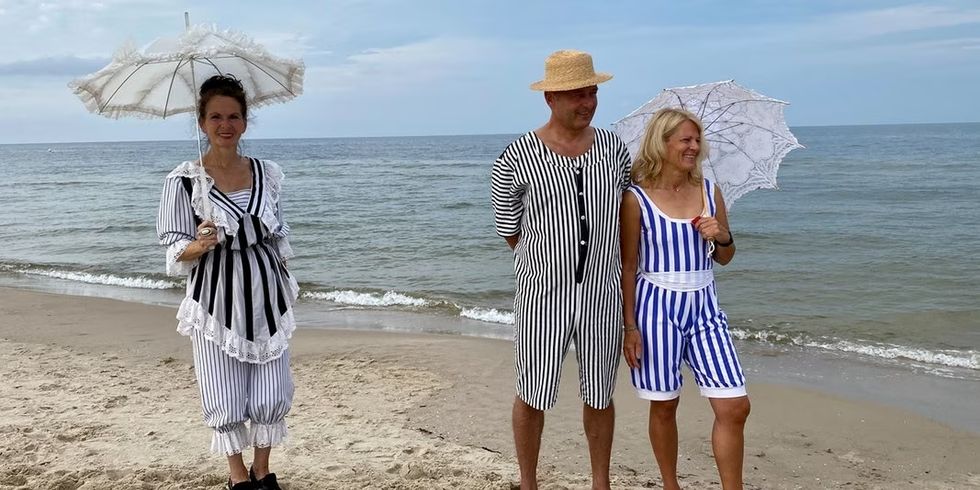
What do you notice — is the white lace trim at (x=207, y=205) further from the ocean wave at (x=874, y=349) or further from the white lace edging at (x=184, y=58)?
the ocean wave at (x=874, y=349)

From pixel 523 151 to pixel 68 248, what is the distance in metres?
15.4

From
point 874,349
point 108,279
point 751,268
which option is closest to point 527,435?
point 874,349

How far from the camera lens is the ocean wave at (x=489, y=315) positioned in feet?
30.7

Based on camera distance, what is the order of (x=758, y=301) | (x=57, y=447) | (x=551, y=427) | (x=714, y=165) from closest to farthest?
(x=714, y=165) → (x=57, y=447) → (x=551, y=427) → (x=758, y=301)

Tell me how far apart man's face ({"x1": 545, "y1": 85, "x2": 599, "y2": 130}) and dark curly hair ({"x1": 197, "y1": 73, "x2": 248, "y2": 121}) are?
134 cm

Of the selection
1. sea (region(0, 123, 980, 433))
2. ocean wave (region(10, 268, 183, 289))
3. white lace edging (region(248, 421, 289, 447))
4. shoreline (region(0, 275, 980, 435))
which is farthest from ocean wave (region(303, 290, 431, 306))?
white lace edging (region(248, 421, 289, 447))

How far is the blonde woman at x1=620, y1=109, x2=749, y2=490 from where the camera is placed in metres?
3.29

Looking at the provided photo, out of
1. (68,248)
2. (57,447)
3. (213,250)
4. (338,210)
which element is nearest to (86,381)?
(57,447)

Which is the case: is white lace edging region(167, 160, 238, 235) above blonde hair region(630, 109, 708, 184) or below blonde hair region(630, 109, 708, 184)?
below

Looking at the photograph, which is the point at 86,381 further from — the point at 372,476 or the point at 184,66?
the point at 184,66

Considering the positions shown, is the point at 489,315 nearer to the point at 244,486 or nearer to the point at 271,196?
the point at 244,486

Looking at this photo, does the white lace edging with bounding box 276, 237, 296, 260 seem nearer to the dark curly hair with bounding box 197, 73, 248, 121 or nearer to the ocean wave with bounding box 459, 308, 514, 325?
the dark curly hair with bounding box 197, 73, 248, 121

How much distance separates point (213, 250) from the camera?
341 centimetres

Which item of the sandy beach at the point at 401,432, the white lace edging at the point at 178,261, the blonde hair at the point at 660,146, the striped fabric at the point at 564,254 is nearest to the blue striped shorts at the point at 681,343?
the striped fabric at the point at 564,254
